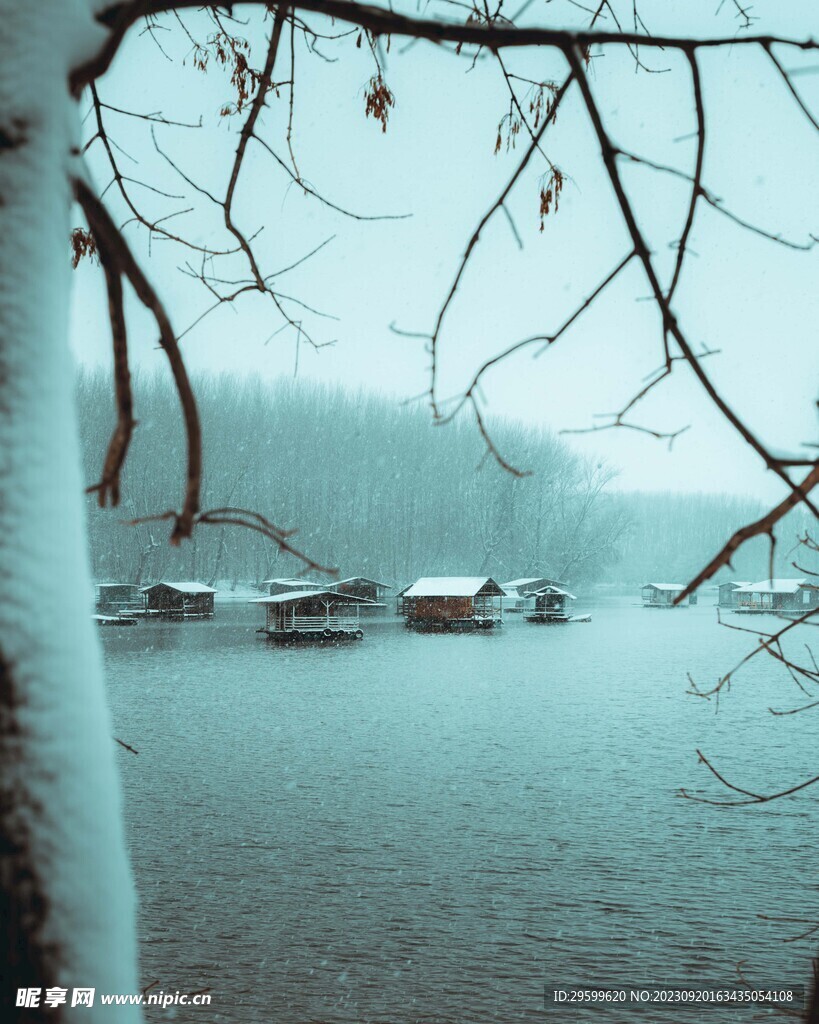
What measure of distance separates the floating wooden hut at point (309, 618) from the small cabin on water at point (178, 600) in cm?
1012

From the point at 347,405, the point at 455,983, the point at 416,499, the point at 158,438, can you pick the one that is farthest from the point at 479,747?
Answer: the point at 347,405

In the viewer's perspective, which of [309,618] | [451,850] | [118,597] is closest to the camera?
[451,850]

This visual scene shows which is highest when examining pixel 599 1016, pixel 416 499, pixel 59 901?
pixel 416 499

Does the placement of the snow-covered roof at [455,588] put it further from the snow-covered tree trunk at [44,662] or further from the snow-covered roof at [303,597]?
the snow-covered tree trunk at [44,662]

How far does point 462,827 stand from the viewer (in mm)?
14336

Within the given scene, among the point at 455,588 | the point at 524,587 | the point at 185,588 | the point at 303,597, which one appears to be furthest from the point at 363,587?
the point at 524,587

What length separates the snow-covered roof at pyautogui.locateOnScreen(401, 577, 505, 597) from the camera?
5053cm

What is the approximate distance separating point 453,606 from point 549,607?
11.0 metres

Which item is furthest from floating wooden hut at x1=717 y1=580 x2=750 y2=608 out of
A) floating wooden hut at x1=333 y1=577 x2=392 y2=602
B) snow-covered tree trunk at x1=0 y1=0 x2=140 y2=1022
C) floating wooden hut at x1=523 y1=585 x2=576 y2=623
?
snow-covered tree trunk at x1=0 y1=0 x2=140 y2=1022

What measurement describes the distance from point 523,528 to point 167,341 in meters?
76.2

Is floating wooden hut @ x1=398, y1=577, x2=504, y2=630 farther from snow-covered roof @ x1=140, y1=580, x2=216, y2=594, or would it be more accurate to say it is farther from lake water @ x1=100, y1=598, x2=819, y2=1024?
lake water @ x1=100, y1=598, x2=819, y2=1024

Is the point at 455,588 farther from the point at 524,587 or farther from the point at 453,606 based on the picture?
the point at 524,587

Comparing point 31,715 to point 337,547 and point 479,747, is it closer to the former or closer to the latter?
point 479,747

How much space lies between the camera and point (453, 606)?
50438 millimetres
